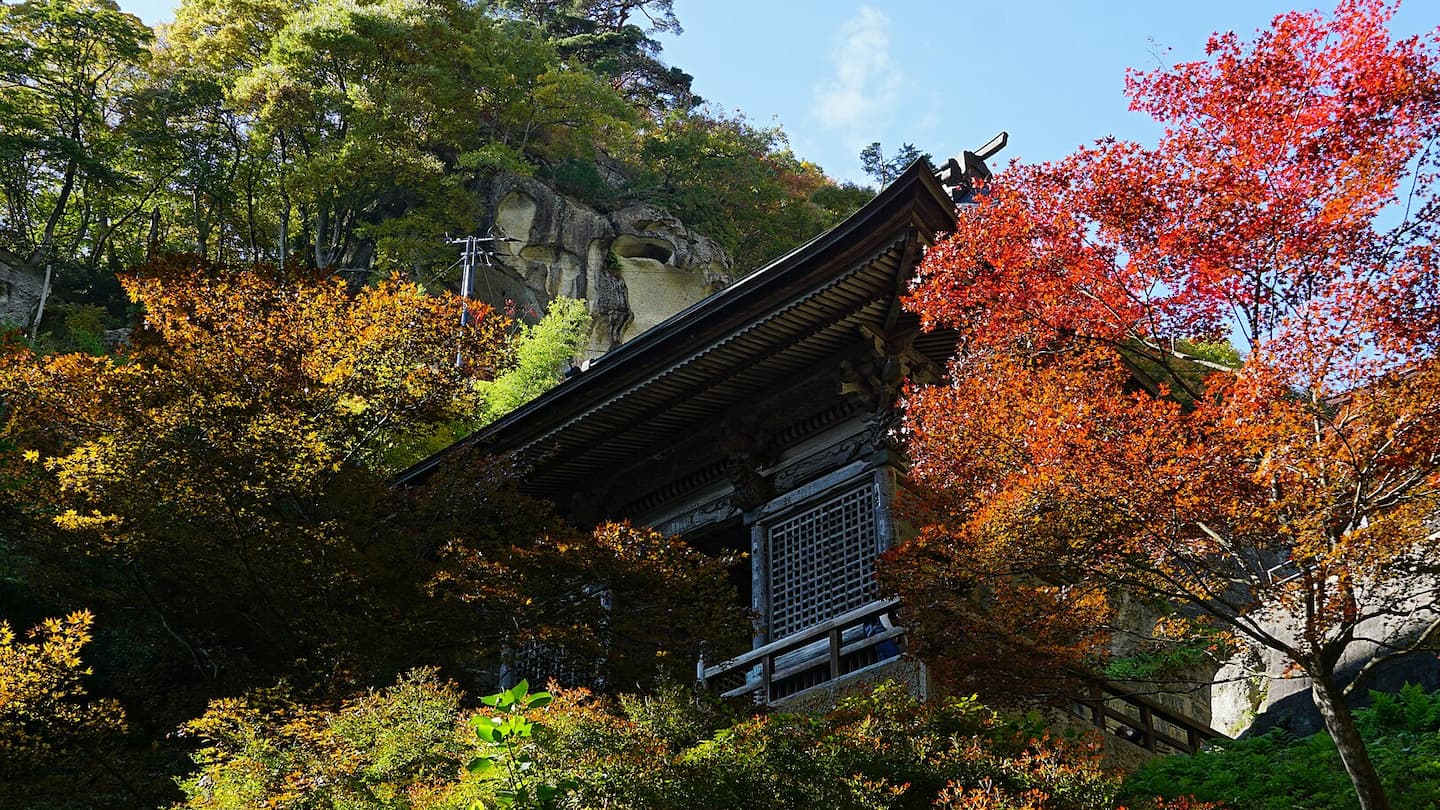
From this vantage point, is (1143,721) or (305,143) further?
(305,143)

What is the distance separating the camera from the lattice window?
460 inches

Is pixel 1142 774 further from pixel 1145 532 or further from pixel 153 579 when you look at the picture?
pixel 153 579

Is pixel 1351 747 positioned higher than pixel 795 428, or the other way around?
pixel 795 428

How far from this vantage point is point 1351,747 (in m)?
6.31

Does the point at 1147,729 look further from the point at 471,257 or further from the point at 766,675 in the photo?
the point at 471,257

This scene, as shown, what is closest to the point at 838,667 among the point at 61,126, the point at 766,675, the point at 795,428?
the point at 766,675

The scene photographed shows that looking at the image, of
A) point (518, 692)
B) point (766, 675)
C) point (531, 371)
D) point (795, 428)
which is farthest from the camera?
point (531, 371)

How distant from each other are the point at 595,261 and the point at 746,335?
21961mm

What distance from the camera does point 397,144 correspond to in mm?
31656

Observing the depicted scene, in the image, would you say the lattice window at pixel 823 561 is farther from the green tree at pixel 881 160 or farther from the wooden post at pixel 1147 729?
the green tree at pixel 881 160

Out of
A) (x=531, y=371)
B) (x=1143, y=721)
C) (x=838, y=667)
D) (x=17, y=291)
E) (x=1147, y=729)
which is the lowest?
(x=1147, y=729)

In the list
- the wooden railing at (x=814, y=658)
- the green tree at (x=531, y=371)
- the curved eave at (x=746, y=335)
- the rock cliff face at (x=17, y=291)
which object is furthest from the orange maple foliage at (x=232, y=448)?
the rock cliff face at (x=17, y=291)

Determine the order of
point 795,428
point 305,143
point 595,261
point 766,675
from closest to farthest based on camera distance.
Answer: point 766,675
point 795,428
point 305,143
point 595,261

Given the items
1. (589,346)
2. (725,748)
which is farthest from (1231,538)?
(589,346)
